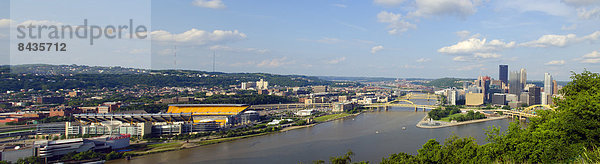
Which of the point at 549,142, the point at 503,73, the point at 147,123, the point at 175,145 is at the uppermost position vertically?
the point at 503,73

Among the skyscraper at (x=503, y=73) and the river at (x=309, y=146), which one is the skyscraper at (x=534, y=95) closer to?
the river at (x=309, y=146)

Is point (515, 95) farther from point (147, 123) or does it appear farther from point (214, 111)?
point (147, 123)

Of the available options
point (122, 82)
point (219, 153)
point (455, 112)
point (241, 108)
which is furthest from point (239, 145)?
point (122, 82)

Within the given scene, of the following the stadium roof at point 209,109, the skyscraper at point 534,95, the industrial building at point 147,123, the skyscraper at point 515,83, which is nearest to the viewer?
the industrial building at point 147,123

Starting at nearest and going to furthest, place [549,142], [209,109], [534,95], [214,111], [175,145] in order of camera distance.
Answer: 1. [549,142]
2. [175,145]
3. [214,111]
4. [209,109]
5. [534,95]

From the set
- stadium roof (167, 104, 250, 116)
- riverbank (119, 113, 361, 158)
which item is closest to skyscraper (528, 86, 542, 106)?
stadium roof (167, 104, 250, 116)

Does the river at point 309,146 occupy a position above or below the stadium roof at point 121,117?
below

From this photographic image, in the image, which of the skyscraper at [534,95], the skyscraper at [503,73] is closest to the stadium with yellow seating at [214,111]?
the skyscraper at [534,95]

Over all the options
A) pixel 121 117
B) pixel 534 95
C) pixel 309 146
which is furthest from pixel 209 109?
pixel 534 95

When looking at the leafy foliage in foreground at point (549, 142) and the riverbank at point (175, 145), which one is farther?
the riverbank at point (175, 145)

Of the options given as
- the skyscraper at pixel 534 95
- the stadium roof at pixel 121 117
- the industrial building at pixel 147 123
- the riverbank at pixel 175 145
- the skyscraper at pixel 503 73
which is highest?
the skyscraper at pixel 503 73

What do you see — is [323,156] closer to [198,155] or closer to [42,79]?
[198,155]
